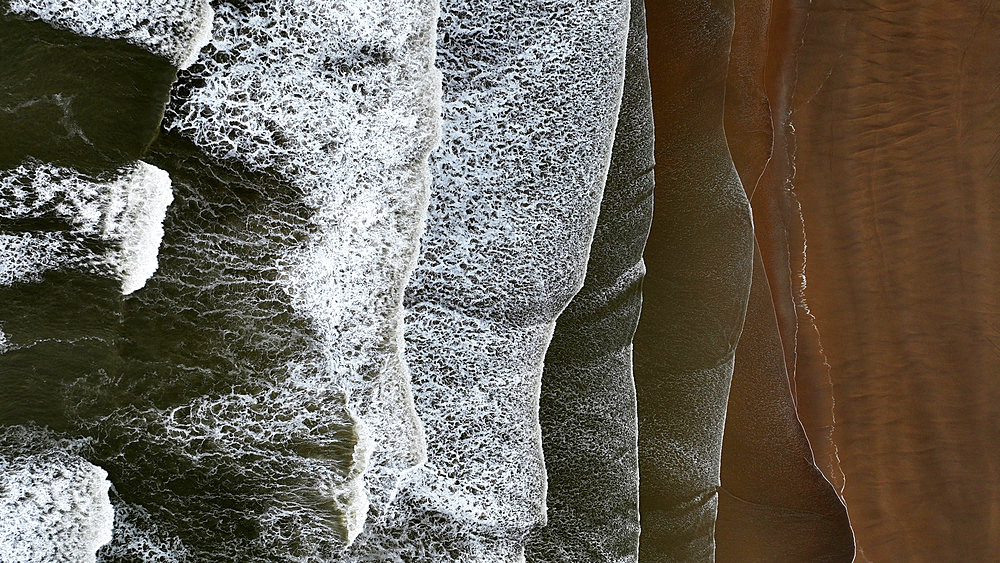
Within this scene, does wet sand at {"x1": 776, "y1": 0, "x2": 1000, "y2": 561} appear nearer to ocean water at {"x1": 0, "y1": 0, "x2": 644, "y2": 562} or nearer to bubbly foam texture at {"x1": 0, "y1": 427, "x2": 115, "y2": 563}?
ocean water at {"x1": 0, "y1": 0, "x2": 644, "y2": 562}

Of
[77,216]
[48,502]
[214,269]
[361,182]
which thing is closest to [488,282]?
[361,182]

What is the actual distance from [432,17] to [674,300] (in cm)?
90

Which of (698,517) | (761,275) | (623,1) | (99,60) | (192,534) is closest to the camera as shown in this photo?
(99,60)

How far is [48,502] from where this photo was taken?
3.77 ft

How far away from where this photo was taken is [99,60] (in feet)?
3.75

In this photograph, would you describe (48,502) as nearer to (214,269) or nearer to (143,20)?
(214,269)

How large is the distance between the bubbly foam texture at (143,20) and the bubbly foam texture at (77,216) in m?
0.23

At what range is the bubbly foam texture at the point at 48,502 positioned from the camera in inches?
44.7

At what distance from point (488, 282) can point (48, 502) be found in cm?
92

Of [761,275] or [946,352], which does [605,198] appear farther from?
[946,352]

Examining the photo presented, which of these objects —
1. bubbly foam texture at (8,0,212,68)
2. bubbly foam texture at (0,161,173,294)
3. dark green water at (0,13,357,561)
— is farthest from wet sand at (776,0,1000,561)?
bubbly foam texture at (0,161,173,294)

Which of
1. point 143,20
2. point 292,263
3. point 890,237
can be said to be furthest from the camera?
point 890,237

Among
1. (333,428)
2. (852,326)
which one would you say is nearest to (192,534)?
(333,428)

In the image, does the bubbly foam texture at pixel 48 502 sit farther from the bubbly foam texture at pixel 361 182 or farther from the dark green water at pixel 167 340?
A: the bubbly foam texture at pixel 361 182
